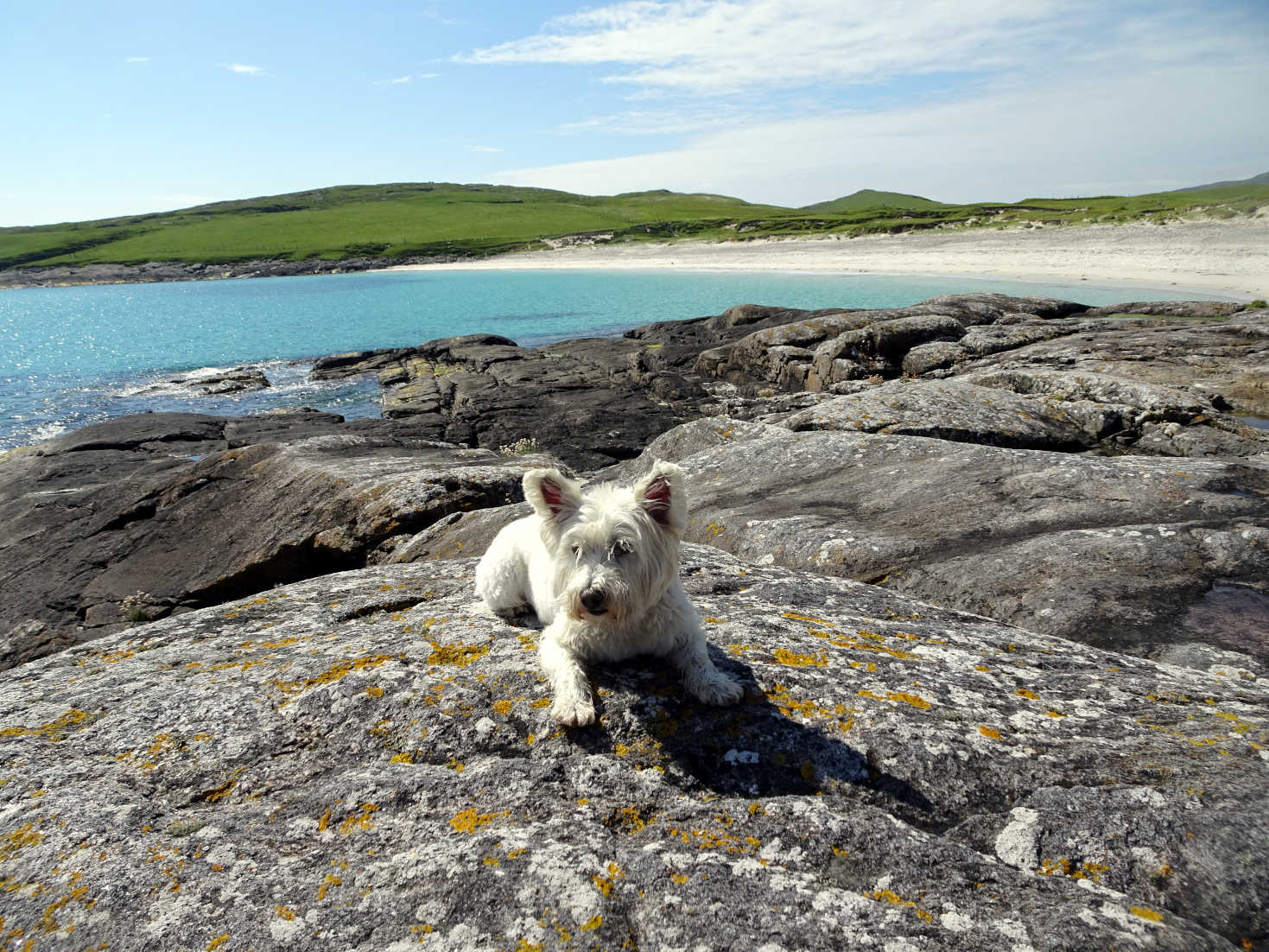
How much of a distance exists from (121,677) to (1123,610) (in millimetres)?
8059

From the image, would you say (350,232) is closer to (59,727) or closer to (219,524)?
(219,524)

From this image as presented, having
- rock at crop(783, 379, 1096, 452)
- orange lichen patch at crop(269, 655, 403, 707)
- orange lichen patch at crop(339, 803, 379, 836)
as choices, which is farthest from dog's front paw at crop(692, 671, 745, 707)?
rock at crop(783, 379, 1096, 452)

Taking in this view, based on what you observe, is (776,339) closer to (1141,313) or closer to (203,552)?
(1141,313)

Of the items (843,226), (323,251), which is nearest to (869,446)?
(843,226)

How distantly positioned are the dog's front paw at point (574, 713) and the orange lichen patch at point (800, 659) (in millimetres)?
1420

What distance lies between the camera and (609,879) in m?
3.20

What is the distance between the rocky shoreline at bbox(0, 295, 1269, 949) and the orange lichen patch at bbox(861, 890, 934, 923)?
26 millimetres

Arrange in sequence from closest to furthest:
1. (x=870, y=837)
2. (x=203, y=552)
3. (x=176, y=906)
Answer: (x=176, y=906), (x=870, y=837), (x=203, y=552)

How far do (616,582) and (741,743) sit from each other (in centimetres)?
120

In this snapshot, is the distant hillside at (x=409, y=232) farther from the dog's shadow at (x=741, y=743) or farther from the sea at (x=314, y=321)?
the dog's shadow at (x=741, y=743)

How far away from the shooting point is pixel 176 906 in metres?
3.00

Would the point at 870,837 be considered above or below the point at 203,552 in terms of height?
above

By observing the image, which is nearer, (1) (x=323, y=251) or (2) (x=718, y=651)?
(2) (x=718, y=651)

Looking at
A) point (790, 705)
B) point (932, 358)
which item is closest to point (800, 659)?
point (790, 705)
